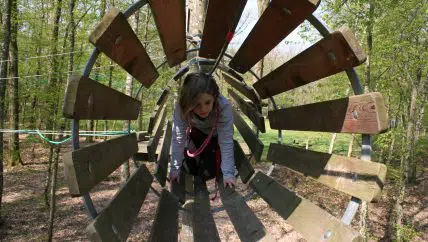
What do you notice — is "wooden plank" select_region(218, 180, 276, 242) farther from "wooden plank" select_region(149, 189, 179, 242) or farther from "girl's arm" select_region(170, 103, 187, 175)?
"girl's arm" select_region(170, 103, 187, 175)

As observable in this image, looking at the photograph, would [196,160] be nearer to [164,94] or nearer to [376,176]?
[164,94]

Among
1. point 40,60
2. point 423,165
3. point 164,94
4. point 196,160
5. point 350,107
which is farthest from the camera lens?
point 423,165

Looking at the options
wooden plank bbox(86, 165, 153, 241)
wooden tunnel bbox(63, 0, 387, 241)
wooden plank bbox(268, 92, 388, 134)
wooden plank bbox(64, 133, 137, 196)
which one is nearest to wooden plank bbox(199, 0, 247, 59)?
wooden tunnel bbox(63, 0, 387, 241)

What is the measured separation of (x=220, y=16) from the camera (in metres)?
2.14

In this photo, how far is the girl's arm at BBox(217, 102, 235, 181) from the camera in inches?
99.6

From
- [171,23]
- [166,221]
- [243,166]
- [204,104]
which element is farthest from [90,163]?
[243,166]

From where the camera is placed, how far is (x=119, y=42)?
163 cm

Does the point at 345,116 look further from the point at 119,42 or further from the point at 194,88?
the point at 119,42

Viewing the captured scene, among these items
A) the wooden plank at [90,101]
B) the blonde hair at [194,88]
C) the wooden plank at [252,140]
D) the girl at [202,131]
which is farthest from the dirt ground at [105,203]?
the wooden plank at [90,101]

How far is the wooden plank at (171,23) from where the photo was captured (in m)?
1.75

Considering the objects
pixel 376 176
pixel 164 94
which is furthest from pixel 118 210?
pixel 164 94

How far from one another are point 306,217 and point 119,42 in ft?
4.35

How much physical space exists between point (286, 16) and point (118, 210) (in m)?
1.24

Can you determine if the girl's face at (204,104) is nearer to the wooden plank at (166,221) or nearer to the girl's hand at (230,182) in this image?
the girl's hand at (230,182)
